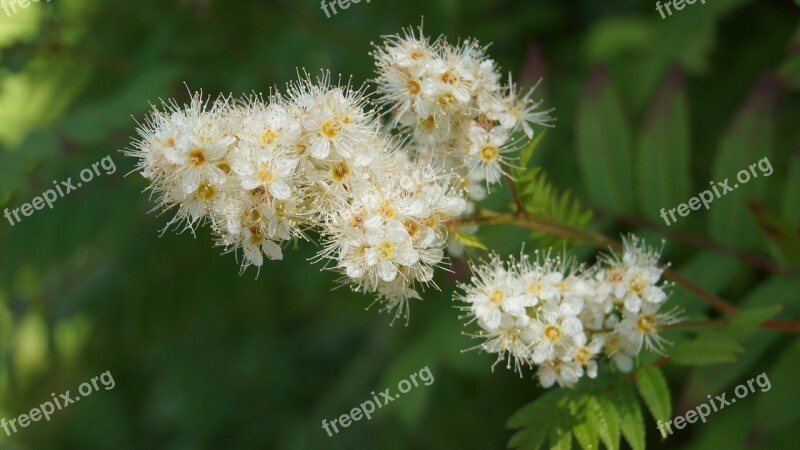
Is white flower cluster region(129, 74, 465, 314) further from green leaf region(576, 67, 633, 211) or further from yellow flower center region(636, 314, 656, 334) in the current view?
green leaf region(576, 67, 633, 211)

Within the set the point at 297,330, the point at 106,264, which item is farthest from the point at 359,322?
the point at 106,264

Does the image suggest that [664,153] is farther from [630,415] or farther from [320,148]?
[320,148]

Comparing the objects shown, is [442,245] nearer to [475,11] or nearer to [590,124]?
[590,124]

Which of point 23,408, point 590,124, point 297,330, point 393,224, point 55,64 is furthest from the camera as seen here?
point 23,408

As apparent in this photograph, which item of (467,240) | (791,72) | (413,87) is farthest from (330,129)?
(791,72)

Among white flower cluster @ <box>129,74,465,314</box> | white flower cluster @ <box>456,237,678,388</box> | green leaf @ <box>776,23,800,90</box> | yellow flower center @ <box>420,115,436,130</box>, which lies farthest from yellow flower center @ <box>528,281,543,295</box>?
green leaf @ <box>776,23,800,90</box>

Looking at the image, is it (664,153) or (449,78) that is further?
(664,153)
